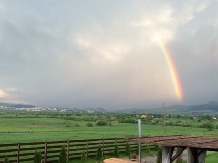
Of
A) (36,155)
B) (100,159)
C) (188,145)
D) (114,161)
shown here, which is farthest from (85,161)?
(188,145)

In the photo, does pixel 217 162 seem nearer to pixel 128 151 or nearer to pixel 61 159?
pixel 128 151

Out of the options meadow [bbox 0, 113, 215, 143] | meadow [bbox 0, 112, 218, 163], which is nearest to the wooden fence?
meadow [bbox 0, 112, 218, 163]

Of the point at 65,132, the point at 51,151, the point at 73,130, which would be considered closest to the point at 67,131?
the point at 65,132

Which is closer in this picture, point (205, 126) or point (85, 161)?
point (85, 161)

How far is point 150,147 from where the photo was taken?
86.4ft

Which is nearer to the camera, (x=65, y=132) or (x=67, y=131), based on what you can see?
(x=65, y=132)

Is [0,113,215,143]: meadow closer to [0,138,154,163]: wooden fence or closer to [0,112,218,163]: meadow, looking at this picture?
[0,112,218,163]: meadow

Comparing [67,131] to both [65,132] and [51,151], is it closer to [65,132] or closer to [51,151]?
[65,132]

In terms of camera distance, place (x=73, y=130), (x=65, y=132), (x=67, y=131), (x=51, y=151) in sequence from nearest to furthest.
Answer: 1. (x=51, y=151)
2. (x=65, y=132)
3. (x=67, y=131)
4. (x=73, y=130)

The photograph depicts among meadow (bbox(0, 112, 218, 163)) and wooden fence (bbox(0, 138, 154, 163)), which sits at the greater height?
wooden fence (bbox(0, 138, 154, 163))

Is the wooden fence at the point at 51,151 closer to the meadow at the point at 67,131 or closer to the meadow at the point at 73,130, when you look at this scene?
the meadow at the point at 73,130

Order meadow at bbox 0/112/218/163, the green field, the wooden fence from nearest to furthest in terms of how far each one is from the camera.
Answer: the wooden fence
the green field
meadow at bbox 0/112/218/163

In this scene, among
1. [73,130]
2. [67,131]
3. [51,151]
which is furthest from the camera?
[73,130]

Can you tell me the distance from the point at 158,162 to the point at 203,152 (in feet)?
25.7
